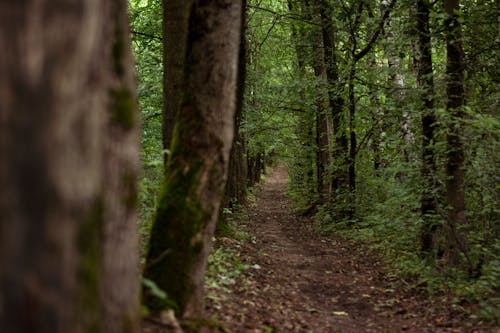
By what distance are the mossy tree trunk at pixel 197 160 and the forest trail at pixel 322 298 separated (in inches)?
49.2

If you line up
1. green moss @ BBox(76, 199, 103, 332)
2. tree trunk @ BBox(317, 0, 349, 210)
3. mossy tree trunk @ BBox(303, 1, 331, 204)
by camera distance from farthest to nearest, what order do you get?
mossy tree trunk @ BBox(303, 1, 331, 204) < tree trunk @ BBox(317, 0, 349, 210) < green moss @ BBox(76, 199, 103, 332)

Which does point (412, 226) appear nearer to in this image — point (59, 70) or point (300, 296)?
point (300, 296)

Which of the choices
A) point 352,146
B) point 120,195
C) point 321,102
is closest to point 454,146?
point 120,195

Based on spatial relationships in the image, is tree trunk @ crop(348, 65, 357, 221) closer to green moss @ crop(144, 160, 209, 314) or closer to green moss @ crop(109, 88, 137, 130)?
green moss @ crop(144, 160, 209, 314)

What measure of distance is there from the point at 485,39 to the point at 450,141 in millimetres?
2413

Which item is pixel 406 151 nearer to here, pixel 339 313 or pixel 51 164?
pixel 339 313

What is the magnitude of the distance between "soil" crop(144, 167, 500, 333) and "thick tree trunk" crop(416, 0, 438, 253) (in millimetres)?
→ 1150

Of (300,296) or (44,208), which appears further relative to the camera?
(300,296)

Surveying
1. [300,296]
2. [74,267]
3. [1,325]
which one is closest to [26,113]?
[74,267]

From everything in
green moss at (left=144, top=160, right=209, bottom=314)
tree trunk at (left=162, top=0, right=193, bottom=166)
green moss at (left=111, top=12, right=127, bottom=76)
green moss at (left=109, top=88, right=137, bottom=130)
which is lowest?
green moss at (left=144, top=160, right=209, bottom=314)

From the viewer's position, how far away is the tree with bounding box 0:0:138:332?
1.98 metres

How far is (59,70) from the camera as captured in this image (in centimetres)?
211

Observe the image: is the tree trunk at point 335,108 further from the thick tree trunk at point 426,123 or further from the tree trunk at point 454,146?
the tree trunk at point 454,146

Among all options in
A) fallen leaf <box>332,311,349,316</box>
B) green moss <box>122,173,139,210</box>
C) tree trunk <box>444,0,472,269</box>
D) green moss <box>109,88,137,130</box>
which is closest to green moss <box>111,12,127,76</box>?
green moss <box>109,88,137,130</box>
